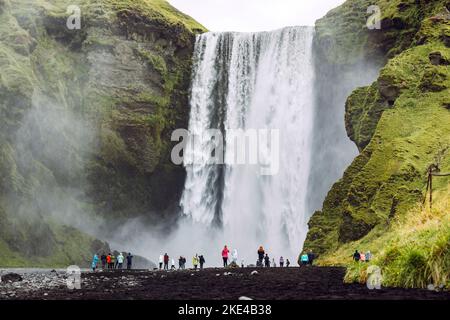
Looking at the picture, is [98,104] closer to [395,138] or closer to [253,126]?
[253,126]

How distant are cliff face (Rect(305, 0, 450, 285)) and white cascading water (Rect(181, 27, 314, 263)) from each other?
12.4 meters

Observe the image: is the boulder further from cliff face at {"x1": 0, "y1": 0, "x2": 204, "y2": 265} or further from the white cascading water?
the white cascading water

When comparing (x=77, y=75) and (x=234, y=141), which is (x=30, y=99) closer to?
(x=77, y=75)

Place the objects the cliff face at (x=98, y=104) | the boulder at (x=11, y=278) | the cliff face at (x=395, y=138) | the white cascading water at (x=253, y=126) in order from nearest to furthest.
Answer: the boulder at (x=11, y=278) → the cliff face at (x=395, y=138) → the white cascading water at (x=253, y=126) → the cliff face at (x=98, y=104)

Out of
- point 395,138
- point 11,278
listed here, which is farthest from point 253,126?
point 11,278

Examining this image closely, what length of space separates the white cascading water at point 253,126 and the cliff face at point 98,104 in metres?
3.25

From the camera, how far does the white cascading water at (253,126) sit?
64.6m

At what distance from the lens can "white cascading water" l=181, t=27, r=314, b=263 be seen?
64562mm

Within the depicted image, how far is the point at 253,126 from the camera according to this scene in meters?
70.1

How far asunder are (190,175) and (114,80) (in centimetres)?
1459

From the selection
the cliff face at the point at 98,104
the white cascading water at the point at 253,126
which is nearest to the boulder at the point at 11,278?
the cliff face at the point at 98,104

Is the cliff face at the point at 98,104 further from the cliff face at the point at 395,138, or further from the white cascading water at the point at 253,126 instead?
the cliff face at the point at 395,138

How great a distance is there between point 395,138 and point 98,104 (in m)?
39.4

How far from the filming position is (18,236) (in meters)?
56.3
